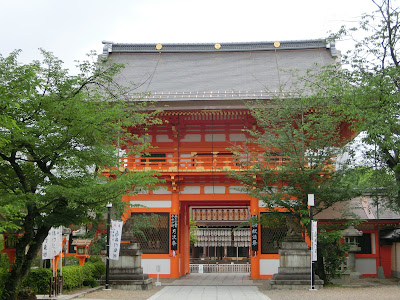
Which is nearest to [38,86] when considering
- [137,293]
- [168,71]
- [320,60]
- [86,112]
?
[86,112]

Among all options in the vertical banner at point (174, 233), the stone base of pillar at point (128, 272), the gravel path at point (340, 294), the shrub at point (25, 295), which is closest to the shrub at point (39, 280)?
the shrub at point (25, 295)

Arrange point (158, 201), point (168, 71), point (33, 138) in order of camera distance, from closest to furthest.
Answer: point (33, 138)
point (158, 201)
point (168, 71)

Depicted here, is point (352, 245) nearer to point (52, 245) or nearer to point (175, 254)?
point (175, 254)

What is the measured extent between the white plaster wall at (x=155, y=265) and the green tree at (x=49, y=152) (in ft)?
37.2

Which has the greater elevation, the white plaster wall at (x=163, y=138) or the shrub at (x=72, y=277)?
the white plaster wall at (x=163, y=138)

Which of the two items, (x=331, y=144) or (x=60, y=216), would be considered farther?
(x=331, y=144)

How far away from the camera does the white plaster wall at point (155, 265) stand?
2327cm

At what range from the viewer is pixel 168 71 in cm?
2888

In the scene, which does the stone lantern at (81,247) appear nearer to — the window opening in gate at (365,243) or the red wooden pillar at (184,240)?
the red wooden pillar at (184,240)

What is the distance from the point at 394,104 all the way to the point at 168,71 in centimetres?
1718

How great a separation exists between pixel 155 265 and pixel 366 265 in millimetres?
10514

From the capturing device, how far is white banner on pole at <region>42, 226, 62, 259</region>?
48.3 feet

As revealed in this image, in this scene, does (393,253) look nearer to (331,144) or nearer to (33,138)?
(331,144)

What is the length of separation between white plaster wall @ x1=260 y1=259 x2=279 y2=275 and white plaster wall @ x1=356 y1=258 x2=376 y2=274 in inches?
187
